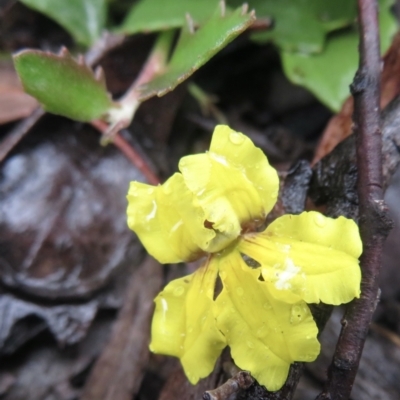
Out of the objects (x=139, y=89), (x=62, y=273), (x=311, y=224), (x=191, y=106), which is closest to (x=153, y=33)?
(x=191, y=106)

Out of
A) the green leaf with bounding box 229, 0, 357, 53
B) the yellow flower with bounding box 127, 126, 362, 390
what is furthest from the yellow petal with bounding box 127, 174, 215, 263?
the green leaf with bounding box 229, 0, 357, 53

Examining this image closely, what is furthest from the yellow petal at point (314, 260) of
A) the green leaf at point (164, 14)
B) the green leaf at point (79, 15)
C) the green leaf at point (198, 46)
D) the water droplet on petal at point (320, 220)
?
the green leaf at point (79, 15)

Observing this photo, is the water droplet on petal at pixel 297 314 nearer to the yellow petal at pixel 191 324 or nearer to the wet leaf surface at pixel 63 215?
the yellow petal at pixel 191 324

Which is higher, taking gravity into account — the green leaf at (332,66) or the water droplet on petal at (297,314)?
the water droplet on petal at (297,314)

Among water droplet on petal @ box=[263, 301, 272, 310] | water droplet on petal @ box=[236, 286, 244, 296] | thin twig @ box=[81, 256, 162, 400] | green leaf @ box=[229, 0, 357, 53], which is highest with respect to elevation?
water droplet on petal @ box=[236, 286, 244, 296]

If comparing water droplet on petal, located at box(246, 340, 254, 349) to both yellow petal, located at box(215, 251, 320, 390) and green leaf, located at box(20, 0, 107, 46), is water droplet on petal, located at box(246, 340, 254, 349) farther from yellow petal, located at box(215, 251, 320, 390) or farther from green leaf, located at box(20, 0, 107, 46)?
green leaf, located at box(20, 0, 107, 46)

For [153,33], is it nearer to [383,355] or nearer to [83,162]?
[83,162]
